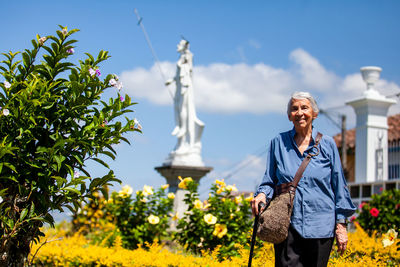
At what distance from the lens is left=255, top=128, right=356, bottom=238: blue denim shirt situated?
2959 mm

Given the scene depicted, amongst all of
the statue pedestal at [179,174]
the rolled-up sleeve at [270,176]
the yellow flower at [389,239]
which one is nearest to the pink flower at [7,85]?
the rolled-up sleeve at [270,176]

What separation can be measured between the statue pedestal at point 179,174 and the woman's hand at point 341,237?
733 cm

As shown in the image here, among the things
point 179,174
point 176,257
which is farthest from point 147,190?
point 179,174

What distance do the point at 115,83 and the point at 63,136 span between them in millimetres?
567

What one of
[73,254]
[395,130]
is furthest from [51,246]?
[395,130]

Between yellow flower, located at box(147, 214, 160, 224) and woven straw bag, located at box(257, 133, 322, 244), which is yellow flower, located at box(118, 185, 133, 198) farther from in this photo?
woven straw bag, located at box(257, 133, 322, 244)

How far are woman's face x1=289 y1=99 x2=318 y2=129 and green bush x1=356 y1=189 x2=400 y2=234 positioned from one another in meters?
5.27

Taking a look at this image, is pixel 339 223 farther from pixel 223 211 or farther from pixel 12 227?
pixel 223 211

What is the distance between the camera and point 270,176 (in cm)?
320

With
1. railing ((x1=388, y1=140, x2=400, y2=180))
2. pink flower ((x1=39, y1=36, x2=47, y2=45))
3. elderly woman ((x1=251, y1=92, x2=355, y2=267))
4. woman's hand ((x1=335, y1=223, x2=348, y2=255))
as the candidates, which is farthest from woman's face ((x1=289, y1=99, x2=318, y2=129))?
railing ((x1=388, y1=140, x2=400, y2=180))

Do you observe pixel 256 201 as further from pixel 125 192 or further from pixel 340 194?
pixel 125 192

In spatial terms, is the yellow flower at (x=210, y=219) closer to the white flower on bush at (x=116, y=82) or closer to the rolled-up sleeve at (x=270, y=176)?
the white flower on bush at (x=116, y=82)

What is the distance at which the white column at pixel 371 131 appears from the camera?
37.4 feet

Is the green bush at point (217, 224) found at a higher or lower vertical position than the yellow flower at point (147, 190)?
lower
